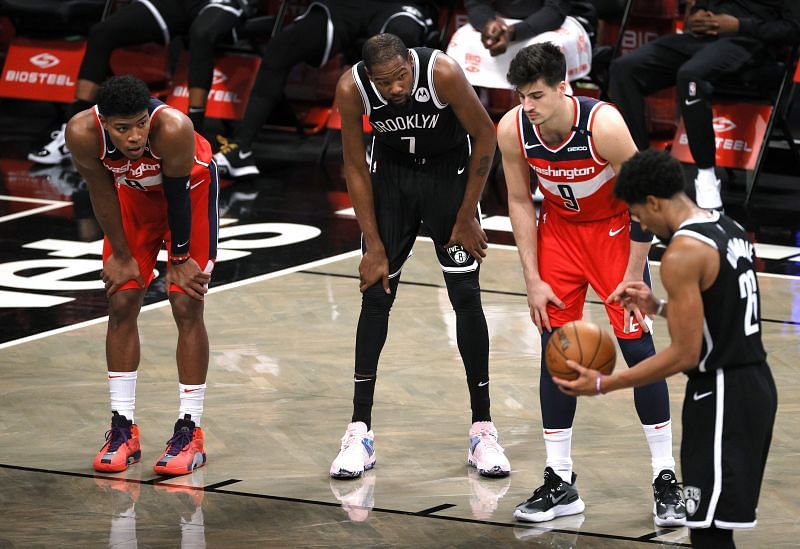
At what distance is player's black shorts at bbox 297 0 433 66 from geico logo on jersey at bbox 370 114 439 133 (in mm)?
5038

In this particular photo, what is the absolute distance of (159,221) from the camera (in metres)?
5.36

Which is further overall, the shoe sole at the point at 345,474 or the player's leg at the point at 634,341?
the shoe sole at the point at 345,474

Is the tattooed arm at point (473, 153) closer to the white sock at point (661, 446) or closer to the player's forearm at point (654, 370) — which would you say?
the white sock at point (661, 446)

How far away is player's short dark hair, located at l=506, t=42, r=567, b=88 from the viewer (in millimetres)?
4516

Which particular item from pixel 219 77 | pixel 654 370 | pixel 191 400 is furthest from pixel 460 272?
pixel 219 77

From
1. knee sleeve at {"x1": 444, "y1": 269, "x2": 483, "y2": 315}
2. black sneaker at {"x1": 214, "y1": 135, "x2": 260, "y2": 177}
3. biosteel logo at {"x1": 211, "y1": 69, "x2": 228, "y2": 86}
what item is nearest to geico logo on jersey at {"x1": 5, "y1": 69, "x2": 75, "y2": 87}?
biosteel logo at {"x1": 211, "y1": 69, "x2": 228, "y2": 86}

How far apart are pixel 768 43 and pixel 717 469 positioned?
6180mm

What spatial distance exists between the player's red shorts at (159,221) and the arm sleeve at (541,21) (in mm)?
4495

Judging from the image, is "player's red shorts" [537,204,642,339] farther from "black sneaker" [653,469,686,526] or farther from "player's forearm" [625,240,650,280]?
"black sneaker" [653,469,686,526]

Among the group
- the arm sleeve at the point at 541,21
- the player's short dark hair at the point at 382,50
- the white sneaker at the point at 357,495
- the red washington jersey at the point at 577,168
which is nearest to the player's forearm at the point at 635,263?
the red washington jersey at the point at 577,168

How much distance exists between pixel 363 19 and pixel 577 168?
588 centimetres

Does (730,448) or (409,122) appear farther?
(409,122)

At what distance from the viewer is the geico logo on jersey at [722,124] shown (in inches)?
395

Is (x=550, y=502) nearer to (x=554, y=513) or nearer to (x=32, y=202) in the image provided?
(x=554, y=513)
